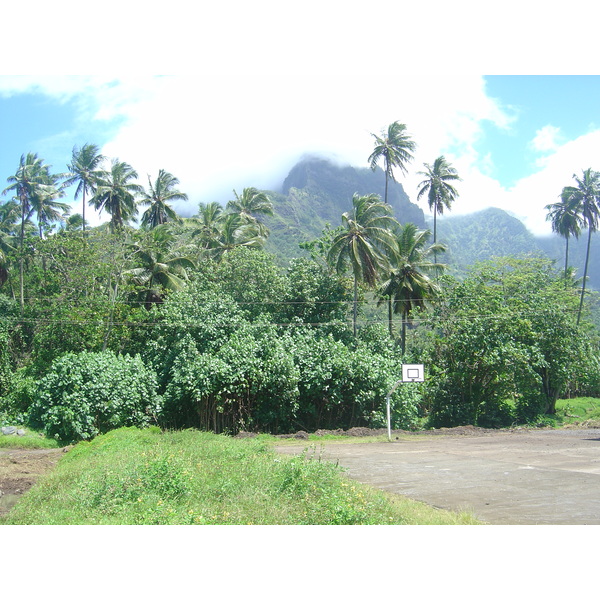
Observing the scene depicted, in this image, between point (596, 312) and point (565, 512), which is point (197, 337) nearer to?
point (565, 512)

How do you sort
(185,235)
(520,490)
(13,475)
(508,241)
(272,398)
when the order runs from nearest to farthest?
1. (520,490)
2. (13,475)
3. (272,398)
4. (185,235)
5. (508,241)

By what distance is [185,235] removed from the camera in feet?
151

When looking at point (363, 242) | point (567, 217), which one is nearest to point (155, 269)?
point (363, 242)

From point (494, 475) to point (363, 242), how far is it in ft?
61.0

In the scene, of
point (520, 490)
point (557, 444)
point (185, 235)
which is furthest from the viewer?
point (185, 235)

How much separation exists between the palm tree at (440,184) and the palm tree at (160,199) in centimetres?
2144

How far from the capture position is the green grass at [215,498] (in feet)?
23.7

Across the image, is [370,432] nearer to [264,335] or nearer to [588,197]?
[264,335]

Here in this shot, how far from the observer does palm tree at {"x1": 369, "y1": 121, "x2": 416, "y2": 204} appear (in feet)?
136

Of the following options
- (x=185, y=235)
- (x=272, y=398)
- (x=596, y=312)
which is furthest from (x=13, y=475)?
(x=596, y=312)

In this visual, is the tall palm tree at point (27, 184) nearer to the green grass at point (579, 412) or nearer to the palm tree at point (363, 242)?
the palm tree at point (363, 242)

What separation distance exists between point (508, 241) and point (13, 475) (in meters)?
123

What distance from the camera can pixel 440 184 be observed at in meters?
46.3

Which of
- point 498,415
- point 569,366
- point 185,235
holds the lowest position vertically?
point 498,415
